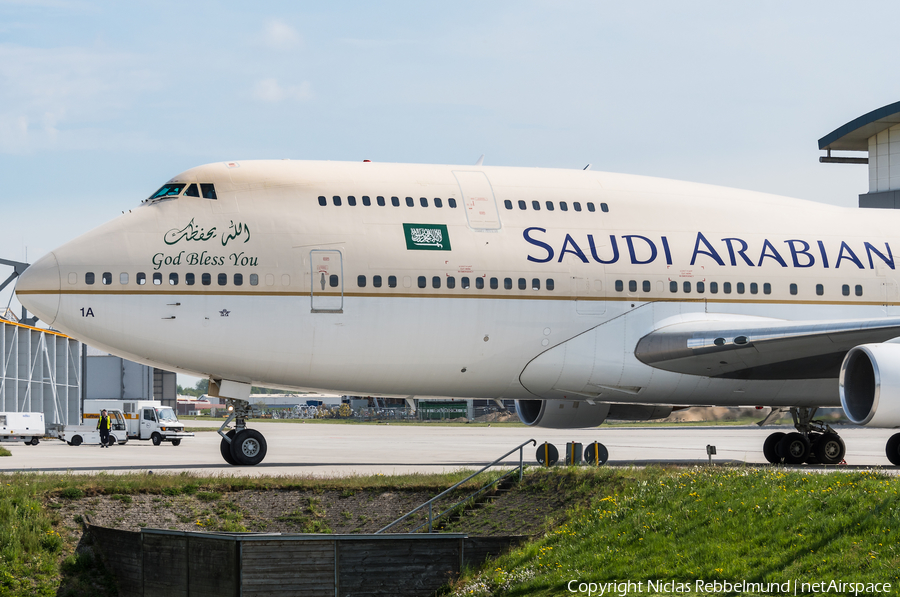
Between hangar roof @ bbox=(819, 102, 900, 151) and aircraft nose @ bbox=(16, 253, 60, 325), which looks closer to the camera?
aircraft nose @ bbox=(16, 253, 60, 325)

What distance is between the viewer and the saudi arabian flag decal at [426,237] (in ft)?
64.8

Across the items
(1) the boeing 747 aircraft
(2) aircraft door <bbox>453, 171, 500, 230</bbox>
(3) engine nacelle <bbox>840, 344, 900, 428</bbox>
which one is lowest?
(3) engine nacelle <bbox>840, 344, 900, 428</bbox>

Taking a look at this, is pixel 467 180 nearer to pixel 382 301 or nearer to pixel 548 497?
pixel 382 301

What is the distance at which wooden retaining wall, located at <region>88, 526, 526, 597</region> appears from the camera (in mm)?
13641

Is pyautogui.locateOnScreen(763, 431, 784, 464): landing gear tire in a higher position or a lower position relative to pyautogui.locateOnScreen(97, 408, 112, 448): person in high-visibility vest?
higher

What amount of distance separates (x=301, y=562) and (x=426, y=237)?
26.7ft

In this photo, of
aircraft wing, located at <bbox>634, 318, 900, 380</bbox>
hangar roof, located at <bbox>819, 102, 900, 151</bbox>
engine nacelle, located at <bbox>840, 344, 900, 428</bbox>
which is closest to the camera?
engine nacelle, located at <bbox>840, 344, 900, 428</bbox>

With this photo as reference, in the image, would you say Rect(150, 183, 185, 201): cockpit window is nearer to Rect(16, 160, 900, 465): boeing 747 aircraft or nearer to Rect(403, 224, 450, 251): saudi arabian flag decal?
Rect(16, 160, 900, 465): boeing 747 aircraft

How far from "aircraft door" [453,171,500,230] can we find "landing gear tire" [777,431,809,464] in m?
9.29

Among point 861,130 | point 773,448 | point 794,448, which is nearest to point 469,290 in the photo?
point 773,448

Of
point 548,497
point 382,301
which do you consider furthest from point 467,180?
point 548,497

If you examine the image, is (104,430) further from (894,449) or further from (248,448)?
(894,449)

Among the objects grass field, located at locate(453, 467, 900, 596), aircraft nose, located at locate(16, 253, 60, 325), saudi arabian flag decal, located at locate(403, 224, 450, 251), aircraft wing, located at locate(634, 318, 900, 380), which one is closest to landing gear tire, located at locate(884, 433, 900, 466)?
aircraft wing, located at locate(634, 318, 900, 380)

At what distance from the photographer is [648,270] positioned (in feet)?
68.3
